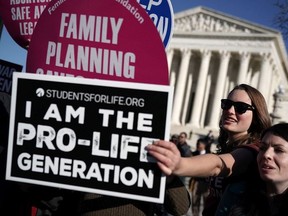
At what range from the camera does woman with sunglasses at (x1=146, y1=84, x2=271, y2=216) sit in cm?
157

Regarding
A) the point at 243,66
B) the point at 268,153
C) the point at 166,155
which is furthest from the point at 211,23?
the point at 166,155

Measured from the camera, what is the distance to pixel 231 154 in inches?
83.1

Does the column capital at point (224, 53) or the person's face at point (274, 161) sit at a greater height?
the column capital at point (224, 53)

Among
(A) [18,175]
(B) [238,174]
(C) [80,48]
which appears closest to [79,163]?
(A) [18,175]

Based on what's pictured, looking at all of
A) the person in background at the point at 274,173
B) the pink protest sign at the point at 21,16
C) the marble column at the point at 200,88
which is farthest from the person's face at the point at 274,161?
the marble column at the point at 200,88

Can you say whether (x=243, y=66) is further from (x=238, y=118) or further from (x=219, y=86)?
(x=238, y=118)

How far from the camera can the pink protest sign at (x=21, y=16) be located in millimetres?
3006

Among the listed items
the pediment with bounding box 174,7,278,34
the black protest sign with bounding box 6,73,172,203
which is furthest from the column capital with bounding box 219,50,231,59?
the black protest sign with bounding box 6,73,172,203

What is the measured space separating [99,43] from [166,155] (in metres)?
0.75

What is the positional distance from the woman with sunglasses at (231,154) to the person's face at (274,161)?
0.16m

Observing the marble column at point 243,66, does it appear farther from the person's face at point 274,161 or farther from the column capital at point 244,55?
the person's face at point 274,161

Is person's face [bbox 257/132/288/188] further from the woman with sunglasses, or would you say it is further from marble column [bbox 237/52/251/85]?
marble column [bbox 237/52/251/85]

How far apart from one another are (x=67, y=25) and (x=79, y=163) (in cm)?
A: 77

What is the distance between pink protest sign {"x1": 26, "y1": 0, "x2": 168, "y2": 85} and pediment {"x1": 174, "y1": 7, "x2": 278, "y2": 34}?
47503mm
